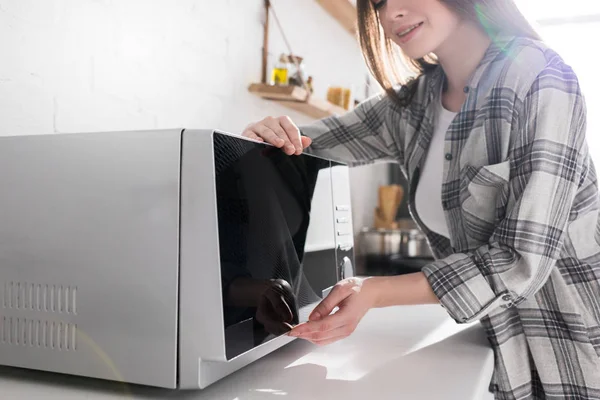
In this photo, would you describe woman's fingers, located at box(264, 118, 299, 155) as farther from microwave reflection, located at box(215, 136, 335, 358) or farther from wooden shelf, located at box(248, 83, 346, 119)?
wooden shelf, located at box(248, 83, 346, 119)

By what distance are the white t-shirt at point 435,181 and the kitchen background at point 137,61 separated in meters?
0.24

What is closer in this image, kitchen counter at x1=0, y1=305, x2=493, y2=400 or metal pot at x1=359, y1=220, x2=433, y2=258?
kitchen counter at x1=0, y1=305, x2=493, y2=400

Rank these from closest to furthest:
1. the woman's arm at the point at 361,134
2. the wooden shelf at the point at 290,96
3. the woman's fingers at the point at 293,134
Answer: the woman's fingers at the point at 293,134, the woman's arm at the point at 361,134, the wooden shelf at the point at 290,96

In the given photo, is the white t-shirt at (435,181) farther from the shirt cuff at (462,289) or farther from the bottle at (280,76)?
the bottle at (280,76)

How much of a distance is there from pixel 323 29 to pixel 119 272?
1.72 m

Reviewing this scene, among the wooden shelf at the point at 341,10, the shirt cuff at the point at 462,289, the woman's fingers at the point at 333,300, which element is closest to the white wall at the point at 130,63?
the wooden shelf at the point at 341,10

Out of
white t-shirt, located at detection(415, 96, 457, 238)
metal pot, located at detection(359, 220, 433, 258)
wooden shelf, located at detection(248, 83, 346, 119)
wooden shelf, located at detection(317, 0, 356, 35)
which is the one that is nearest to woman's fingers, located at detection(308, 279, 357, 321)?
white t-shirt, located at detection(415, 96, 457, 238)

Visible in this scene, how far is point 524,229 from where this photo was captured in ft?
2.42

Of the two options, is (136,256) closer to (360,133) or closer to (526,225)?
(526,225)

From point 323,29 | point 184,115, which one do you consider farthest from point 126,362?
point 323,29

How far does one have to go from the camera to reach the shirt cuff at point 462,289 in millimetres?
740

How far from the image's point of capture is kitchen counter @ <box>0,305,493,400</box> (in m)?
0.60

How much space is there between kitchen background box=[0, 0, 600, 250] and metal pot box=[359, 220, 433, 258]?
0.76 metres

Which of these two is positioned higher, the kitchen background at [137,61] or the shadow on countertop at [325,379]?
the kitchen background at [137,61]
